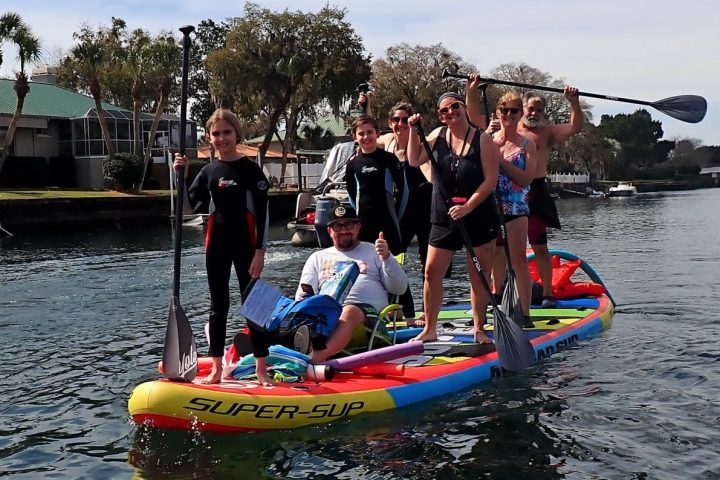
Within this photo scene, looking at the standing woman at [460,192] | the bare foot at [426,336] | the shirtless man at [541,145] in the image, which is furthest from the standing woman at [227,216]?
the shirtless man at [541,145]

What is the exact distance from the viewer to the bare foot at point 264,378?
6.36m

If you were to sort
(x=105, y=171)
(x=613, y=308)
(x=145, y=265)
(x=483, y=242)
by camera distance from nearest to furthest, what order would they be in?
1. (x=483, y=242)
2. (x=613, y=308)
3. (x=145, y=265)
4. (x=105, y=171)

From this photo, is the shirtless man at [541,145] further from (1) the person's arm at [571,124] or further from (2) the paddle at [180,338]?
(2) the paddle at [180,338]

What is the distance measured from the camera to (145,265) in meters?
18.5

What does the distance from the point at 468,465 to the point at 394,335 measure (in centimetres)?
222

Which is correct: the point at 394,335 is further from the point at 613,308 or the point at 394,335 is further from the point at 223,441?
the point at 613,308

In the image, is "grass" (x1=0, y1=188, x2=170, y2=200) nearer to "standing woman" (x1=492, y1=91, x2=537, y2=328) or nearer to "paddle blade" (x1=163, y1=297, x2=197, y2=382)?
"standing woman" (x1=492, y1=91, x2=537, y2=328)

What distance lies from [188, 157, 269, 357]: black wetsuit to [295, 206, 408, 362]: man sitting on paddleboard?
85 centimetres

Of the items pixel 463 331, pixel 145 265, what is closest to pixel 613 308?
pixel 463 331

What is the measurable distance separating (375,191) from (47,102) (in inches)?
1674

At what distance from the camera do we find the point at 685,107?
365 inches

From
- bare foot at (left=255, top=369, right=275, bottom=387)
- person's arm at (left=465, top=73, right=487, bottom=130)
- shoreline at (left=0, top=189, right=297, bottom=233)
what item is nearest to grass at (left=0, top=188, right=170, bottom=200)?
shoreline at (left=0, top=189, right=297, bottom=233)

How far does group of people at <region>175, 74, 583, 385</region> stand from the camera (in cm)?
664

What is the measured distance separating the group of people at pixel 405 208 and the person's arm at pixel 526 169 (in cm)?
1
